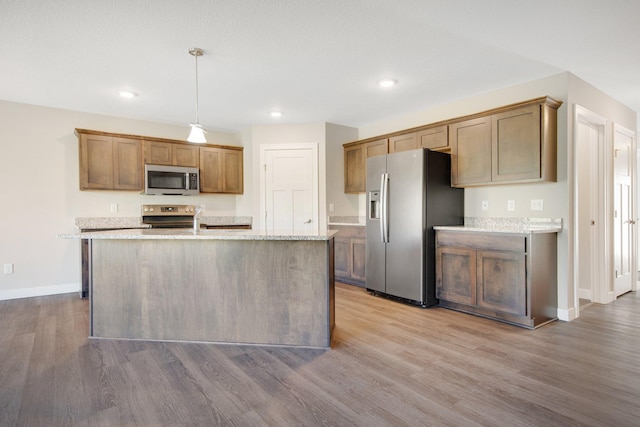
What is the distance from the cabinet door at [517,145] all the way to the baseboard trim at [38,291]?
5.24 metres

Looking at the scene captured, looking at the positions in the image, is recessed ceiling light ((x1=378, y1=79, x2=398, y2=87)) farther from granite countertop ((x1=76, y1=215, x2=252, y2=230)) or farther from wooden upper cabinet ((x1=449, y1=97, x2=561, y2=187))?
granite countertop ((x1=76, y1=215, x2=252, y2=230))

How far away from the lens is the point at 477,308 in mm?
3463

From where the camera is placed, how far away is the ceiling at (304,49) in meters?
2.33

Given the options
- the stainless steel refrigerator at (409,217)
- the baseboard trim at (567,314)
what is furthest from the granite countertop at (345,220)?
the baseboard trim at (567,314)

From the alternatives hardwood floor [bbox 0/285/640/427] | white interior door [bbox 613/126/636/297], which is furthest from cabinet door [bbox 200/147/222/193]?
white interior door [bbox 613/126/636/297]

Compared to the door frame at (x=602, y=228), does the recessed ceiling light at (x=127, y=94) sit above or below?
above

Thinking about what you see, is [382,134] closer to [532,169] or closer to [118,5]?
[532,169]

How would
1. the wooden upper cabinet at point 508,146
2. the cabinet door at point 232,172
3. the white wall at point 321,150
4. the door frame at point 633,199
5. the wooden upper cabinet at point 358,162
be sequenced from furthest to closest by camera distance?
the cabinet door at point 232,172 → the white wall at point 321,150 → the wooden upper cabinet at point 358,162 → the door frame at point 633,199 → the wooden upper cabinet at point 508,146

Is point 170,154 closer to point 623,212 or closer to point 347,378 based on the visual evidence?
point 347,378

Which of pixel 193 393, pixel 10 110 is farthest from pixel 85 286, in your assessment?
pixel 193 393

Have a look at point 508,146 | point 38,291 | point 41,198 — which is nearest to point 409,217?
point 508,146

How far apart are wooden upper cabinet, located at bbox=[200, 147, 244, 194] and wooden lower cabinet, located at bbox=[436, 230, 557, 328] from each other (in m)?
3.29

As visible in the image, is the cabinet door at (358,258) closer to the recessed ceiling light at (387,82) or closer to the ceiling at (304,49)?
the ceiling at (304,49)

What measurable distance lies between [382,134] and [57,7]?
3849mm
